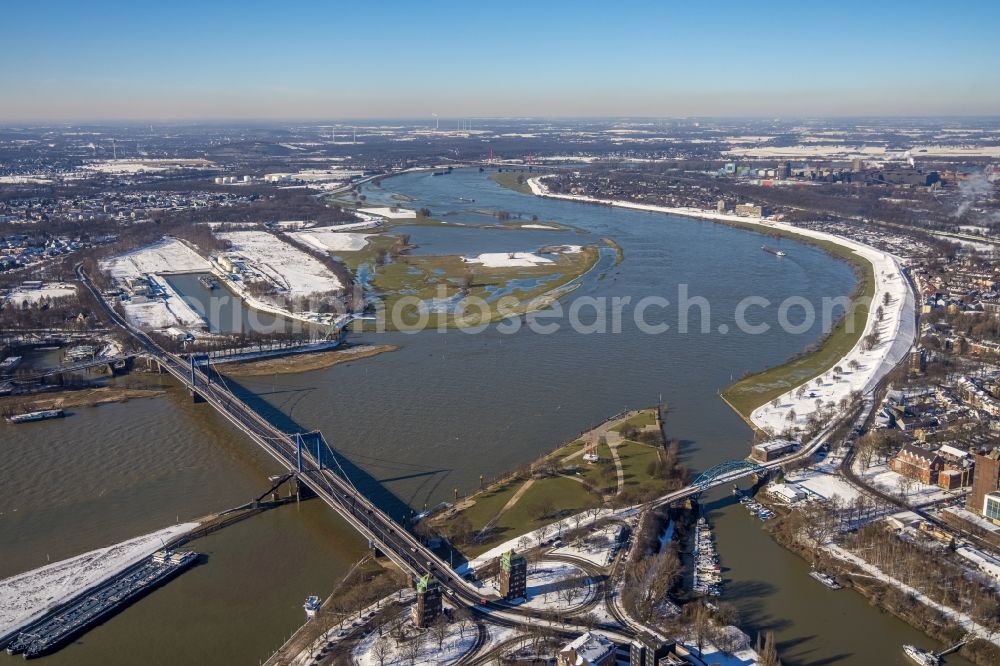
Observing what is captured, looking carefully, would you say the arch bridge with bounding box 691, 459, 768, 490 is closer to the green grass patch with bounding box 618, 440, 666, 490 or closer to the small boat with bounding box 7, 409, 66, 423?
the green grass patch with bounding box 618, 440, 666, 490

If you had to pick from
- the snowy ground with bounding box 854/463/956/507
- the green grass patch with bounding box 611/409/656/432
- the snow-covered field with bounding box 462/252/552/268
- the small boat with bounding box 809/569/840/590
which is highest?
the snow-covered field with bounding box 462/252/552/268

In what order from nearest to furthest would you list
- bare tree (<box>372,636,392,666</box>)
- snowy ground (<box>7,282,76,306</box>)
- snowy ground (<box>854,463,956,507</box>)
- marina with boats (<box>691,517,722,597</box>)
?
1. bare tree (<box>372,636,392,666</box>)
2. marina with boats (<box>691,517,722,597</box>)
3. snowy ground (<box>854,463,956,507</box>)
4. snowy ground (<box>7,282,76,306</box>)

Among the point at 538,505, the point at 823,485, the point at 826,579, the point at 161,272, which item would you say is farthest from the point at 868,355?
the point at 161,272

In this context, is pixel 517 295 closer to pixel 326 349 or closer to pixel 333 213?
pixel 326 349

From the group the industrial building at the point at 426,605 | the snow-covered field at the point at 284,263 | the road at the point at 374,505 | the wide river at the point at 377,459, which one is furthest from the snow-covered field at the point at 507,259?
the industrial building at the point at 426,605

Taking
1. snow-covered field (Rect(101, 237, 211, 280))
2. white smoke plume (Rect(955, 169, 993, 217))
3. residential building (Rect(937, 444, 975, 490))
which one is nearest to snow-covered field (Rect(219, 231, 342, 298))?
→ snow-covered field (Rect(101, 237, 211, 280))

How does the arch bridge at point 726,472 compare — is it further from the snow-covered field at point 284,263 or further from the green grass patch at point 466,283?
the snow-covered field at point 284,263
